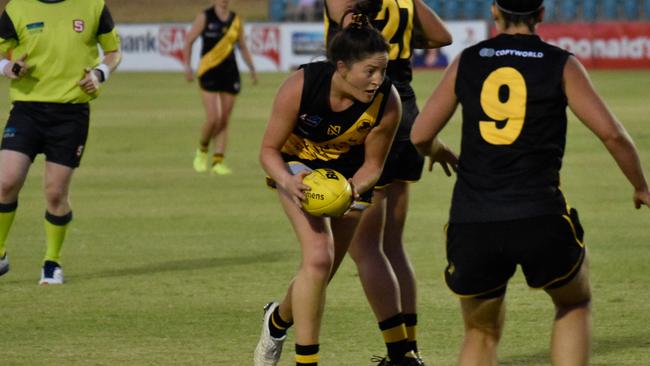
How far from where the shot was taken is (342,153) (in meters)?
7.51

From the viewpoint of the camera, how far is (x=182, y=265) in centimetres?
1169

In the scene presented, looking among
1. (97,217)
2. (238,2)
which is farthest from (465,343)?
(238,2)

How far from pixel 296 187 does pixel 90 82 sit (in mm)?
3830

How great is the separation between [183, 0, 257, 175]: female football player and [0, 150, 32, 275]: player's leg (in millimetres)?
8021

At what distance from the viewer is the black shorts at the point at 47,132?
1047cm

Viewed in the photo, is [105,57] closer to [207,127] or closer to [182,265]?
[182,265]

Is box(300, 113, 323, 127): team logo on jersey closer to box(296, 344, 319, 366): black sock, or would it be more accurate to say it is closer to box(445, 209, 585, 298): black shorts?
box(296, 344, 319, 366): black sock

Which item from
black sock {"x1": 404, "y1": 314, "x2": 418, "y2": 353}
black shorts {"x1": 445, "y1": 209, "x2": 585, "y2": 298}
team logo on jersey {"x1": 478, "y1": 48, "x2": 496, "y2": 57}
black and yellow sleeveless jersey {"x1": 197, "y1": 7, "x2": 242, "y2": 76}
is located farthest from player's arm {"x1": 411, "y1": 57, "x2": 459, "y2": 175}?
black and yellow sleeveless jersey {"x1": 197, "y1": 7, "x2": 242, "y2": 76}

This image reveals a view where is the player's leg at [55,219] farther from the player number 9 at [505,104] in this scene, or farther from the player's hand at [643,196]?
the player's hand at [643,196]

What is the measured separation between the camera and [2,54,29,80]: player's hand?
10367mm

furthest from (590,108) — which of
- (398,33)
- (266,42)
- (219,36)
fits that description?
(266,42)

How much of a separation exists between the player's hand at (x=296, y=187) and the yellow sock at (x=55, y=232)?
158 inches

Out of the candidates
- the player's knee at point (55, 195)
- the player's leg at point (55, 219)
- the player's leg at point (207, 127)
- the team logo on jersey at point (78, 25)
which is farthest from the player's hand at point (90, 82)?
the player's leg at point (207, 127)

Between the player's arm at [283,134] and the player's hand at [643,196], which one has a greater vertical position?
the player's hand at [643,196]
